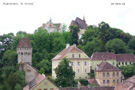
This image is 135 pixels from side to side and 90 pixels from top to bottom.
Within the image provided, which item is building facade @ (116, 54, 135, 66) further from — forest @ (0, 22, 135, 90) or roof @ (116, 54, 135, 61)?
forest @ (0, 22, 135, 90)

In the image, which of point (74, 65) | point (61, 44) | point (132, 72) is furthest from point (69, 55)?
point (61, 44)

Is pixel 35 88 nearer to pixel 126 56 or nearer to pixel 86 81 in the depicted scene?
pixel 86 81

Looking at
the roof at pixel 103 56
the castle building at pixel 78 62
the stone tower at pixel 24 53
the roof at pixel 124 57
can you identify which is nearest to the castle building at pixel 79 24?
the roof at pixel 124 57

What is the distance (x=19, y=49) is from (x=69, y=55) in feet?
38.9

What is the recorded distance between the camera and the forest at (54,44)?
7810cm

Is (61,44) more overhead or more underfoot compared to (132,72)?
Answer: more overhead

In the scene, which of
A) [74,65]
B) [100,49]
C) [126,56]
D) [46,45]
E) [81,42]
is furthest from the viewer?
[81,42]

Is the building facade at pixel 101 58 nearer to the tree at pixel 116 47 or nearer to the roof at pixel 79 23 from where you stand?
the tree at pixel 116 47

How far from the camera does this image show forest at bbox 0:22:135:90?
78.1m

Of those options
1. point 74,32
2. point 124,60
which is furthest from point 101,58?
point 74,32

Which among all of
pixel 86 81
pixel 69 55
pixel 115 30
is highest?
pixel 115 30

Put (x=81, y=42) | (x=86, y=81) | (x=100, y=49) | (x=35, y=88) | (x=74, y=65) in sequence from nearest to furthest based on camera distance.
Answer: (x=35, y=88), (x=86, y=81), (x=74, y=65), (x=100, y=49), (x=81, y=42)

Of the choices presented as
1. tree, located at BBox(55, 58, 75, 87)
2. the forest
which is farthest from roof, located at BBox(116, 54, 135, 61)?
tree, located at BBox(55, 58, 75, 87)

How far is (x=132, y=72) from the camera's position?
74562mm
